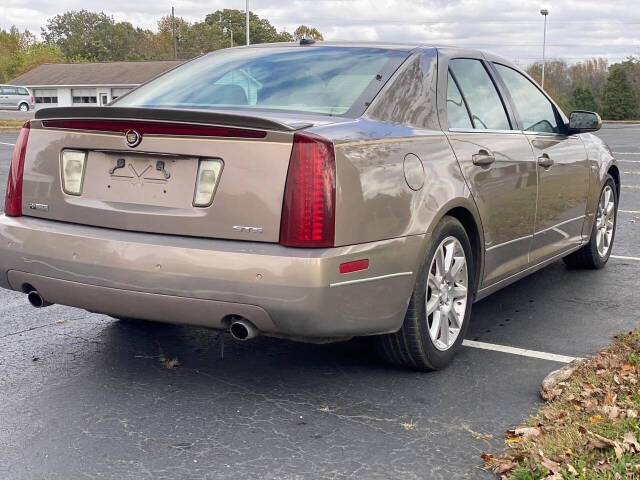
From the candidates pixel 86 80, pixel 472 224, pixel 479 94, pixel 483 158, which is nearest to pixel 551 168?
pixel 479 94

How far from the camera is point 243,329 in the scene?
3.79 m

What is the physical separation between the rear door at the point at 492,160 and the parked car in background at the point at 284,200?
0.02 metres

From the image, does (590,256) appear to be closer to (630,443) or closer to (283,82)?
(283,82)

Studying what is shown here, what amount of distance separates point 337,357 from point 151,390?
106cm

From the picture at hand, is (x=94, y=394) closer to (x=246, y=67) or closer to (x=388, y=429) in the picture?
(x=388, y=429)

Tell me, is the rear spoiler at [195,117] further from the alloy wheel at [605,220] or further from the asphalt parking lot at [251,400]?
the alloy wheel at [605,220]

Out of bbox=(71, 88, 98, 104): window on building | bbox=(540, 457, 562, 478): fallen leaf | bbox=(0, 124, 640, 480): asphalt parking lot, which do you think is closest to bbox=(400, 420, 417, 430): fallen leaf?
bbox=(0, 124, 640, 480): asphalt parking lot

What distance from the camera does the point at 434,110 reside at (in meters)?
4.65

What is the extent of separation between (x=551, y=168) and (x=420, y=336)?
1928 millimetres

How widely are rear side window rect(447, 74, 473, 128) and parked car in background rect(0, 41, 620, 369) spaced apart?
11mm

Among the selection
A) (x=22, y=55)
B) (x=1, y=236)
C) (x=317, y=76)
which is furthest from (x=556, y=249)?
(x=22, y=55)

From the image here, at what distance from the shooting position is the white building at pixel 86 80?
75188 mm

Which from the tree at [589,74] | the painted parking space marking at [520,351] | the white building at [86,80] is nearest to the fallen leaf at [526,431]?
the painted parking space marking at [520,351]

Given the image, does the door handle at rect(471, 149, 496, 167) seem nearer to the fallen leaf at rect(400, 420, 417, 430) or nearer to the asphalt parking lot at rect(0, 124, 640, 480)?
the asphalt parking lot at rect(0, 124, 640, 480)
